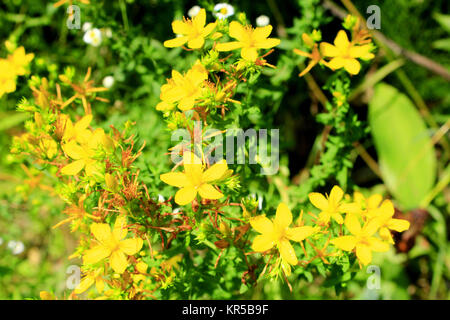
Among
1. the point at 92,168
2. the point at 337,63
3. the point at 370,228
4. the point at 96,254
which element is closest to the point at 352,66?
the point at 337,63

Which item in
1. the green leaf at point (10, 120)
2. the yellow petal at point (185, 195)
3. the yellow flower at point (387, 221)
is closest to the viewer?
the yellow petal at point (185, 195)

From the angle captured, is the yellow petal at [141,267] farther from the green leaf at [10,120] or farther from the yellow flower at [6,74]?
the green leaf at [10,120]

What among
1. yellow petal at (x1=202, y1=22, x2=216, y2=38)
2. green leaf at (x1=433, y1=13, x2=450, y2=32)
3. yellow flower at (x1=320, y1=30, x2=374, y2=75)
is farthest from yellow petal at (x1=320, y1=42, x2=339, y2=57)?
green leaf at (x1=433, y1=13, x2=450, y2=32)

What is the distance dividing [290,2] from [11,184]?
2.16m

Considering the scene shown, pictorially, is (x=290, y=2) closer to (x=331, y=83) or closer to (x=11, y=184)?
(x=331, y=83)

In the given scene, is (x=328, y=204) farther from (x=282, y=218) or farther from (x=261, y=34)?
(x=261, y=34)

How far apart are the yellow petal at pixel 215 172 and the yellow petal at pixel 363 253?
0.50 m

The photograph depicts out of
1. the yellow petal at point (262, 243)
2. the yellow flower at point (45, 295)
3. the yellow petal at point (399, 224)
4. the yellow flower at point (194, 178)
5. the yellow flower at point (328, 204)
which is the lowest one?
the yellow flower at point (45, 295)

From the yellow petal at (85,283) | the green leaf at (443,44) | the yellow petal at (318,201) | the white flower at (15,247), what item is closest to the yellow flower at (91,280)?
the yellow petal at (85,283)

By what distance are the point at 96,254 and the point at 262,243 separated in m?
0.51

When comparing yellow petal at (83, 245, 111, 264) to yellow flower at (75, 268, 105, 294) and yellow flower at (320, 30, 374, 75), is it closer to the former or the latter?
yellow flower at (75, 268, 105, 294)

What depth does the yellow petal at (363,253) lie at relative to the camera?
3.82 feet

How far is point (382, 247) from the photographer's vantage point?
1.22m
